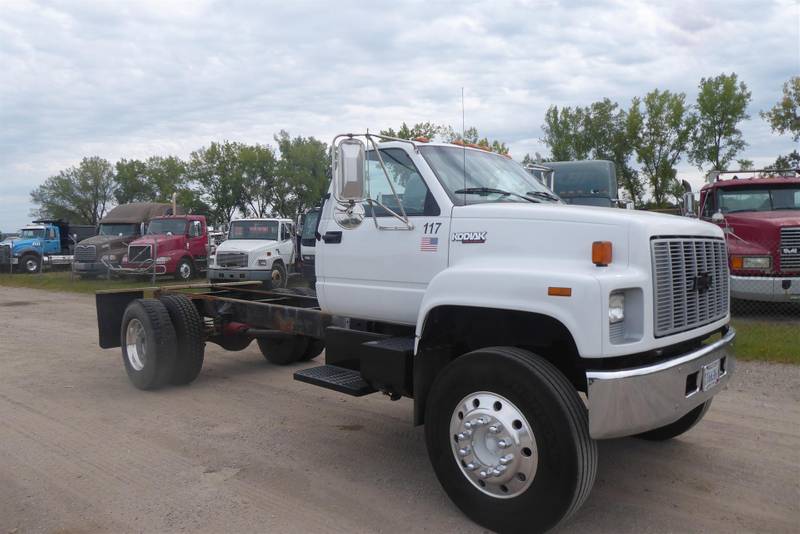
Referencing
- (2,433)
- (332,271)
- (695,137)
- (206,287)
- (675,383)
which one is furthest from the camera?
(695,137)

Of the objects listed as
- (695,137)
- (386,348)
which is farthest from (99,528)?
(695,137)

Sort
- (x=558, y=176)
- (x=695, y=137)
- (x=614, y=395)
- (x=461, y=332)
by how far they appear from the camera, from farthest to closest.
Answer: (x=695, y=137)
(x=558, y=176)
(x=461, y=332)
(x=614, y=395)

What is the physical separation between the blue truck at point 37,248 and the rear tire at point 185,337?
970 inches

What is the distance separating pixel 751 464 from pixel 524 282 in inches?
97.4

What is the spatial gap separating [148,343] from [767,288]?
9.07m

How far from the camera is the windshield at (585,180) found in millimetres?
14906

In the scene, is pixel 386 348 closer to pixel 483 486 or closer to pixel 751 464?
pixel 483 486

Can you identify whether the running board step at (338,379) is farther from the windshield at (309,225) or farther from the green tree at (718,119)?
the green tree at (718,119)

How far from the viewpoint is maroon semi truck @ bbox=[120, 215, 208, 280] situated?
848 inches

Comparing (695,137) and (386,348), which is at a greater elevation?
(695,137)

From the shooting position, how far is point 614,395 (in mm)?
3318

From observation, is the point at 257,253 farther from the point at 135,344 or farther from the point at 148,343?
the point at 148,343

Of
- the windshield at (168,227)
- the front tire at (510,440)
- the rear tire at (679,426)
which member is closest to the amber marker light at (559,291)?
the front tire at (510,440)

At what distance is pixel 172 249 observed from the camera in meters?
22.1
